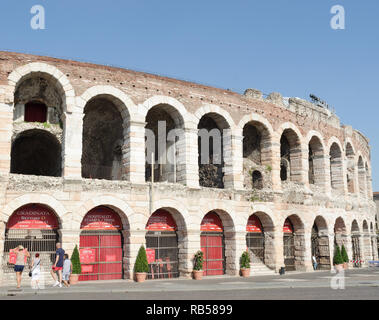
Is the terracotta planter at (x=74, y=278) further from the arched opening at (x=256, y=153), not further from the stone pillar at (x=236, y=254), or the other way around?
the arched opening at (x=256, y=153)

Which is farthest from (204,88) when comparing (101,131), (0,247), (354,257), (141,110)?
(354,257)

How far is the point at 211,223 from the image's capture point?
2297cm

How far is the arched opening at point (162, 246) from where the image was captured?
20.9 meters

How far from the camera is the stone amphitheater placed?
59.6 ft

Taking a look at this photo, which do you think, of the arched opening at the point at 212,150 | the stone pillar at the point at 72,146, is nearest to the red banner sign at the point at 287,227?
the arched opening at the point at 212,150

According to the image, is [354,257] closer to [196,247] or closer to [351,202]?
[351,202]

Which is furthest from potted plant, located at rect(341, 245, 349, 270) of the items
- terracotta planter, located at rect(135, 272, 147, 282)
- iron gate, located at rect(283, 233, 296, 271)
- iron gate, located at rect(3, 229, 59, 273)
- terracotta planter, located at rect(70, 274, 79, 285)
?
iron gate, located at rect(3, 229, 59, 273)

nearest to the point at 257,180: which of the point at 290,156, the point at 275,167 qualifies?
the point at 275,167

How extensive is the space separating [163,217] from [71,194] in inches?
193

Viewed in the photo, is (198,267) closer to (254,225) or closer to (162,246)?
(162,246)

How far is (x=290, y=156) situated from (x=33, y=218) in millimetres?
15682

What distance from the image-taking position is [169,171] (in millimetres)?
22656

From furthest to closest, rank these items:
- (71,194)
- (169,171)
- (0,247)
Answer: (169,171) < (71,194) < (0,247)

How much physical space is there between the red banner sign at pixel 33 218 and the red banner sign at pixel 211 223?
7.50m
